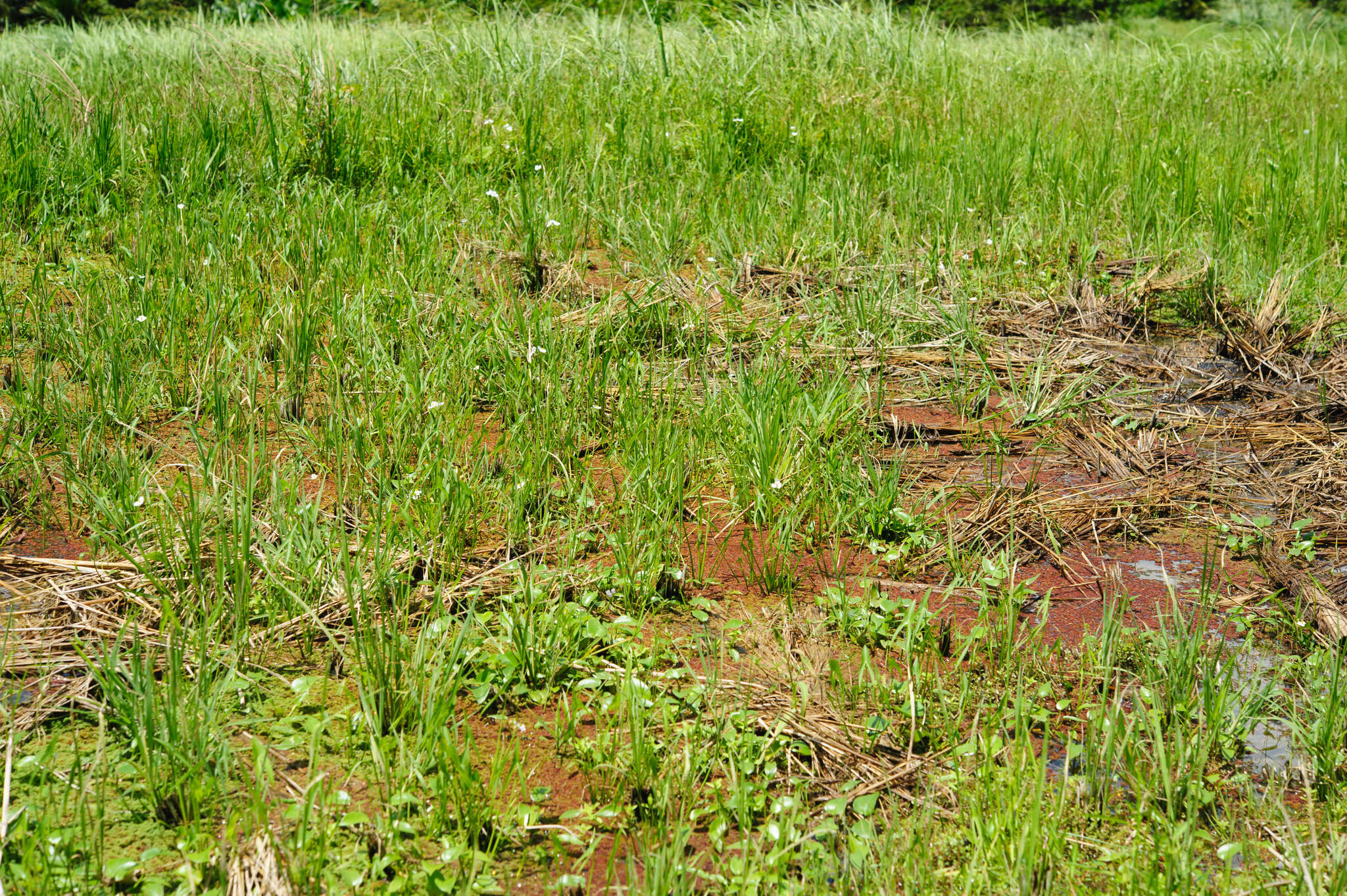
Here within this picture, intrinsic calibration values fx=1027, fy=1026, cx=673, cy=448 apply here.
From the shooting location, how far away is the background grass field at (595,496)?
66.2 inches

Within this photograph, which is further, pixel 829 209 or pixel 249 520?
pixel 829 209

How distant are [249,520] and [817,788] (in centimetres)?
129

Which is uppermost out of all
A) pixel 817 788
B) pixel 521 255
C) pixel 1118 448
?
pixel 521 255

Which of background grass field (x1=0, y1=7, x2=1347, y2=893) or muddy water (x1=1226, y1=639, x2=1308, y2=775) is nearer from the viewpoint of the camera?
background grass field (x1=0, y1=7, x2=1347, y2=893)

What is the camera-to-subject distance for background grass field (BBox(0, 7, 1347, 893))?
1.68m

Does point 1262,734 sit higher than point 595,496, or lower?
lower

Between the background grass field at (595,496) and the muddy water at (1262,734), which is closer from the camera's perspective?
the background grass field at (595,496)

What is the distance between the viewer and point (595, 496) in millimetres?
2752

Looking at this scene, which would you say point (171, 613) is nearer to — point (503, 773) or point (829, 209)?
point (503, 773)

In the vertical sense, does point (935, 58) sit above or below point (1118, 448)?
above

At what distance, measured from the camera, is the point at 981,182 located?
4855 mm

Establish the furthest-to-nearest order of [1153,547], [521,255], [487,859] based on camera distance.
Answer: [521,255]
[1153,547]
[487,859]

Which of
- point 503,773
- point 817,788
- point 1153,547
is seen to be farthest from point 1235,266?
point 503,773

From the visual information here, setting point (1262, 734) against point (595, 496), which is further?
point (595, 496)
